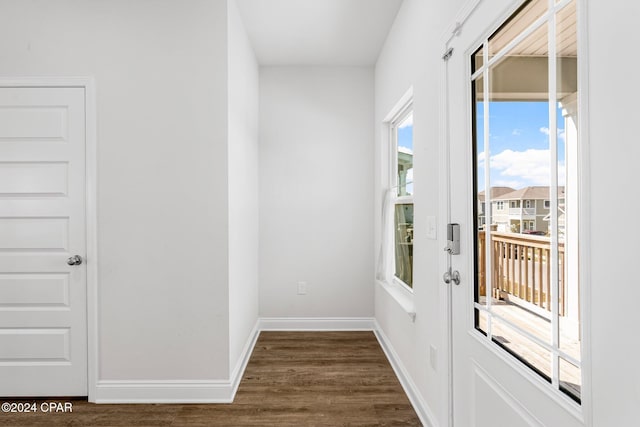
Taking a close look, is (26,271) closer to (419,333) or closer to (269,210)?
(269,210)

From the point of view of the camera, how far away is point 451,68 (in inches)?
62.9

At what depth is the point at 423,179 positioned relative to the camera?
1.99m

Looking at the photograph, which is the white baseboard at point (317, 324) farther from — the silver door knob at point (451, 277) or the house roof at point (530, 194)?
the house roof at point (530, 194)

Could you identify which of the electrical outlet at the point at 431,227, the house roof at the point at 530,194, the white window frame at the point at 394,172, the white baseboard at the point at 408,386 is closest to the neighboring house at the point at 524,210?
the house roof at the point at 530,194

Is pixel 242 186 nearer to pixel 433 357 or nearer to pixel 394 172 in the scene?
pixel 394 172

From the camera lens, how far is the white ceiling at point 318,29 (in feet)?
8.24

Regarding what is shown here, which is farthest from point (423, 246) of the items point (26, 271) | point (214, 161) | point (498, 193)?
point (26, 271)

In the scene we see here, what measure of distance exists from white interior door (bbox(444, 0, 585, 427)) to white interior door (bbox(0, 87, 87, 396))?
223 centimetres

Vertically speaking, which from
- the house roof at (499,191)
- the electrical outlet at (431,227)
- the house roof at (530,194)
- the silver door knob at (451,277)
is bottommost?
the silver door knob at (451,277)

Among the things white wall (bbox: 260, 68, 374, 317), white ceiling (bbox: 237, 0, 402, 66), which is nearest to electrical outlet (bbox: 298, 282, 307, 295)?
white wall (bbox: 260, 68, 374, 317)

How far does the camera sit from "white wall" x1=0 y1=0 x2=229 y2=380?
217cm

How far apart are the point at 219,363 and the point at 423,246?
1.47 m

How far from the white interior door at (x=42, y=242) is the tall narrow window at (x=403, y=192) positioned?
223 cm

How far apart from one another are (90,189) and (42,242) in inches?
18.3
